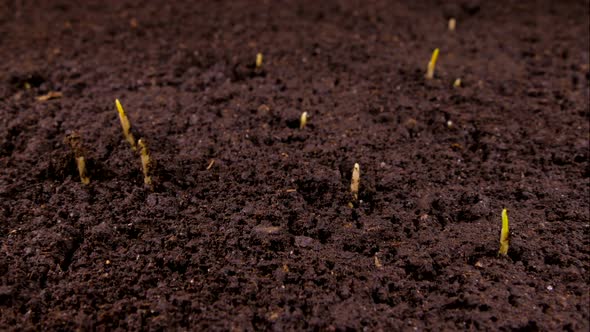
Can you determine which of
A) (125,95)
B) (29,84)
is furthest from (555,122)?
(29,84)

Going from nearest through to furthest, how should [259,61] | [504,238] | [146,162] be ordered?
[504,238], [146,162], [259,61]

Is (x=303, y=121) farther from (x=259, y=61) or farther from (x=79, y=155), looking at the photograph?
(x=79, y=155)

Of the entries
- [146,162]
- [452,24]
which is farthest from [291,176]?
[452,24]

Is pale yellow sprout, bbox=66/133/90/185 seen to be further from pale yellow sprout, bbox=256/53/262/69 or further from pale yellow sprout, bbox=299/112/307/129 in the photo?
pale yellow sprout, bbox=256/53/262/69

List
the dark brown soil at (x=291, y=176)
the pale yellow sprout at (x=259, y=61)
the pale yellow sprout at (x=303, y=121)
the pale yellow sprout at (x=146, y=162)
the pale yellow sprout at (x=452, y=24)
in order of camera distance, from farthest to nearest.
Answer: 1. the pale yellow sprout at (x=452, y=24)
2. the pale yellow sprout at (x=259, y=61)
3. the pale yellow sprout at (x=303, y=121)
4. the pale yellow sprout at (x=146, y=162)
5. the dark brown soil at (x=291, y=176)

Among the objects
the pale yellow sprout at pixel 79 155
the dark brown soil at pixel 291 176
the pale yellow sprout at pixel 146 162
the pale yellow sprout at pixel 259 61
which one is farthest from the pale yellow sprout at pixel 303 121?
the pale yellow sprout at pixel 79 155

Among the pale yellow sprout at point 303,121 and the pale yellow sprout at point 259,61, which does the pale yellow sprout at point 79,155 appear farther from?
the pale yellow sprout at point 259,61

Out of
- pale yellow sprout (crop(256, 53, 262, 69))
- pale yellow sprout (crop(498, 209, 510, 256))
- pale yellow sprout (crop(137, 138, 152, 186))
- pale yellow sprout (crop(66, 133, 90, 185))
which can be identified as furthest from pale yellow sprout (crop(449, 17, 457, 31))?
pale yellow sprout (crop(66, 133, 90, 185))

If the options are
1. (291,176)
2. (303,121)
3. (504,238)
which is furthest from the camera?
(303,121)

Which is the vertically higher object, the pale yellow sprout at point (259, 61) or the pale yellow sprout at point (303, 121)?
the pale yellow sprout at point (259, 61)

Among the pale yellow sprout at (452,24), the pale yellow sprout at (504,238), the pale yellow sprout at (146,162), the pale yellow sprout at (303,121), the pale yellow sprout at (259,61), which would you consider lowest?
the pale yellow sprout at (504,238)
